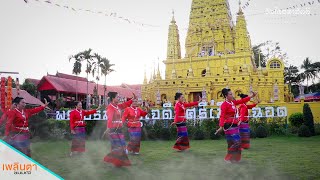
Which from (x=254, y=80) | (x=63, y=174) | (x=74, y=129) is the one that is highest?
(x=254, y=80)

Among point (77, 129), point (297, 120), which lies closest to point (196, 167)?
point (77, 129)

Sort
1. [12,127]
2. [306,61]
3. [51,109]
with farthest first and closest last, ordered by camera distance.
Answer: [51,109] → [306,61] → [12,127]

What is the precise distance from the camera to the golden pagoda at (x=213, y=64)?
19297 millimetres

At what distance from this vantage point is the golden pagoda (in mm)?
19297

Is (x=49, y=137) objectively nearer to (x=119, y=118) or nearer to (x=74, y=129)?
(x=74, y=129)

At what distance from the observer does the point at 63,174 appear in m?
4.20

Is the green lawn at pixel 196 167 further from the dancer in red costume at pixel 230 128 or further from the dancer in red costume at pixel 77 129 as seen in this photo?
the dancer in red costume at pixel 77 129

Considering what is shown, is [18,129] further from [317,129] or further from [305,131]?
[317,129]

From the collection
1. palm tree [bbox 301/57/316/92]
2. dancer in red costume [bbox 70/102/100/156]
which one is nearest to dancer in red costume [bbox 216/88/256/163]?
palm tree [bbox 301/57/316/92]

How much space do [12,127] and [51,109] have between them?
4042mm

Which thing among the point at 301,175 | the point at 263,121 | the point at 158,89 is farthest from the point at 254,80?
the point at 301,175
